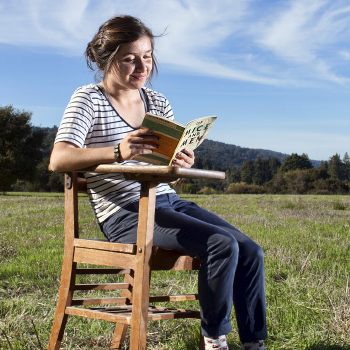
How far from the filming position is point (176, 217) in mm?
2150

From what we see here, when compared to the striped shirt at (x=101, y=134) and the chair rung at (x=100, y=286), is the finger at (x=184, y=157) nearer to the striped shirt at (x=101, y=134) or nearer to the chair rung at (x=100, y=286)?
the striped shirt at (x=101, y=134)

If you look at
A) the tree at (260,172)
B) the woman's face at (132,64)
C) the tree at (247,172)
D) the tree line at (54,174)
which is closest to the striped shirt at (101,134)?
the woman's face at (132,64)

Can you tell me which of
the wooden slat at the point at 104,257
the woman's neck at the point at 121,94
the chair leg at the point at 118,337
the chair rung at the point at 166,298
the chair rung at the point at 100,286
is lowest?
the chair leg at the point at 118,337

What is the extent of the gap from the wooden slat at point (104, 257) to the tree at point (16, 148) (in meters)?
35.0

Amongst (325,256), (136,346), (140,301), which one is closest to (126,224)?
(140,301)

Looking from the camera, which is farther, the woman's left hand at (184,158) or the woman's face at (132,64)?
the woman's face at (132,64)

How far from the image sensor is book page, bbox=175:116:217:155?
6.08ft

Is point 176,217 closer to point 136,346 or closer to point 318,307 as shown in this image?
point 136,346

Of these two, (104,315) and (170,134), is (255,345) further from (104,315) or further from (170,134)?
(170,134)

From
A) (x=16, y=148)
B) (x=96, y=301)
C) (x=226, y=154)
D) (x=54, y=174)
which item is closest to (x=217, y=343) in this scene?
(x=96, y=301)

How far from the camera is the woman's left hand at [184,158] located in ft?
7.36

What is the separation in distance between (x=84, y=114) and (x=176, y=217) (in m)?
0.75

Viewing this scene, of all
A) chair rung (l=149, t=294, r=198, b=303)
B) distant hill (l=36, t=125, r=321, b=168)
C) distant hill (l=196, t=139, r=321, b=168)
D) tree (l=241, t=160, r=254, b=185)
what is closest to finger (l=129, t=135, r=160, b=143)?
chair rung (l=149, t=294, r=198, b=303)

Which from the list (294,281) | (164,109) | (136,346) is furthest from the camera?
(294,281)
